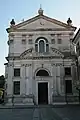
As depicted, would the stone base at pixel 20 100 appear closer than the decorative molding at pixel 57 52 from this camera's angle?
Yes

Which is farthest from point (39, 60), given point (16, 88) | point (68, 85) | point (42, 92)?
point (68, 85)

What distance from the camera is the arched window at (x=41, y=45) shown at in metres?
35.5

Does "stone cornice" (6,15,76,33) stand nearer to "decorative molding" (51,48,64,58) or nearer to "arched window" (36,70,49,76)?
"decorative molding" (51,48,64,58)

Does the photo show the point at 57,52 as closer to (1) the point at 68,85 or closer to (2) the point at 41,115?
(1) the point at 68,85

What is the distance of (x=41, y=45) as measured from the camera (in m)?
35.8

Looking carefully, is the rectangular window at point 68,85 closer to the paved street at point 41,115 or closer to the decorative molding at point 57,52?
the decorative molding at point 57,52

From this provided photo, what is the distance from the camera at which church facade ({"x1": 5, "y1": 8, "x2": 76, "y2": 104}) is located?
33688 millimetres

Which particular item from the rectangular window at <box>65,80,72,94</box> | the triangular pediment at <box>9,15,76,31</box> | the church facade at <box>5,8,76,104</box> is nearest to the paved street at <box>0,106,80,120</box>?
the church facade at <box>5,8,76,104</box>

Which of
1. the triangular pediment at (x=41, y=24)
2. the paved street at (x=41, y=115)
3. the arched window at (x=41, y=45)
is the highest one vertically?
the triangular pediment at (x=41, y=24)

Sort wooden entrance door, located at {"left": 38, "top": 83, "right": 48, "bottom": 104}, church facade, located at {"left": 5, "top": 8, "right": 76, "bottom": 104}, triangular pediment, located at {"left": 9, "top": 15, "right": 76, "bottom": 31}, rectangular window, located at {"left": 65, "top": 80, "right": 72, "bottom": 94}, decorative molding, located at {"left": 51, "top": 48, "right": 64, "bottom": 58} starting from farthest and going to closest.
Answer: triangular pediment, located at {"left": 9, "top": 15, "right": 76, "bottom": 31}, decorative molding, located at {"left": 51, "top": 48, "right": 64, "bottom": 58}, wooden entrance door, located at {"left": 38, "top": 83, "right": 48, "bottom": 104}, rectangular window, located at {"left": 65, "top": 80, "right": 72, "bottom": 94}, church facade, located at {"left": 5, "top": 8, "right": 76, "bottom": 104}

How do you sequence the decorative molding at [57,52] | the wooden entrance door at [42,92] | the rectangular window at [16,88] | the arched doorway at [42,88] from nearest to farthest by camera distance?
the rectangular window at [16,88], the wooden entrance door at [42,92], the arched doorway at [42,88], the decorative molding at [57,52]

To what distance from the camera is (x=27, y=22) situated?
3644 centimetres

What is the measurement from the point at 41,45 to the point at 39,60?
2727 millimetres

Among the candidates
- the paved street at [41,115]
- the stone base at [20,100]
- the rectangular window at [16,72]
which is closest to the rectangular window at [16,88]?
the stone base at [20,100]
